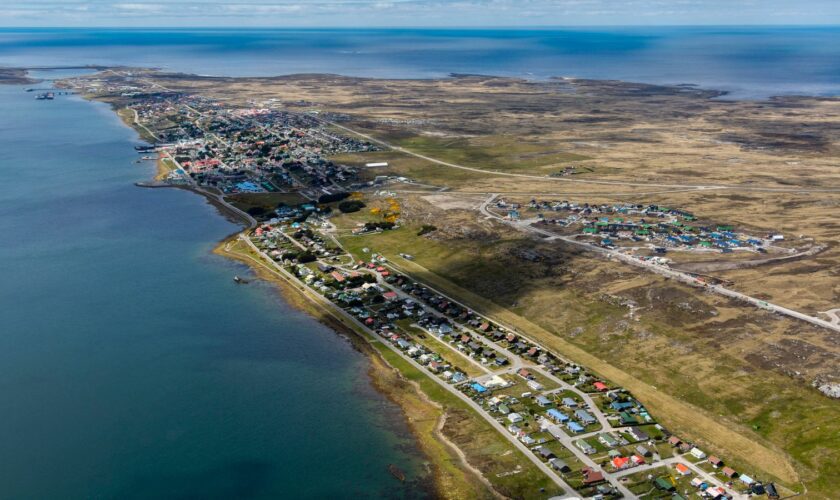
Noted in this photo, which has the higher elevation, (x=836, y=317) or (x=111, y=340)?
(x=836, y=317)

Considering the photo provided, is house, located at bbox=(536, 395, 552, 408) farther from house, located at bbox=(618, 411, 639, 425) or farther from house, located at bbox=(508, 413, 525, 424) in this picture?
house, located at bbox=(618, 411, 639, 425)

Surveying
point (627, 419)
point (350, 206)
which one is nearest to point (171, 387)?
point (627, 419)

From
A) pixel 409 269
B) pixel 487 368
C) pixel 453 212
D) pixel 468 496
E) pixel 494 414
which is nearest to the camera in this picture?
pixel 468 496

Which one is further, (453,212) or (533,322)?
(453,212)

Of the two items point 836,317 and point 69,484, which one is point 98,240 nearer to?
point 69,484

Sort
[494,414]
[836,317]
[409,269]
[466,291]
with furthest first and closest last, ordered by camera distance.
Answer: [409,269] < [466,291] < [836,317] < [494,414]

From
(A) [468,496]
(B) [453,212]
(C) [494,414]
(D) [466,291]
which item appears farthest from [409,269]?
(A) [468,496]
